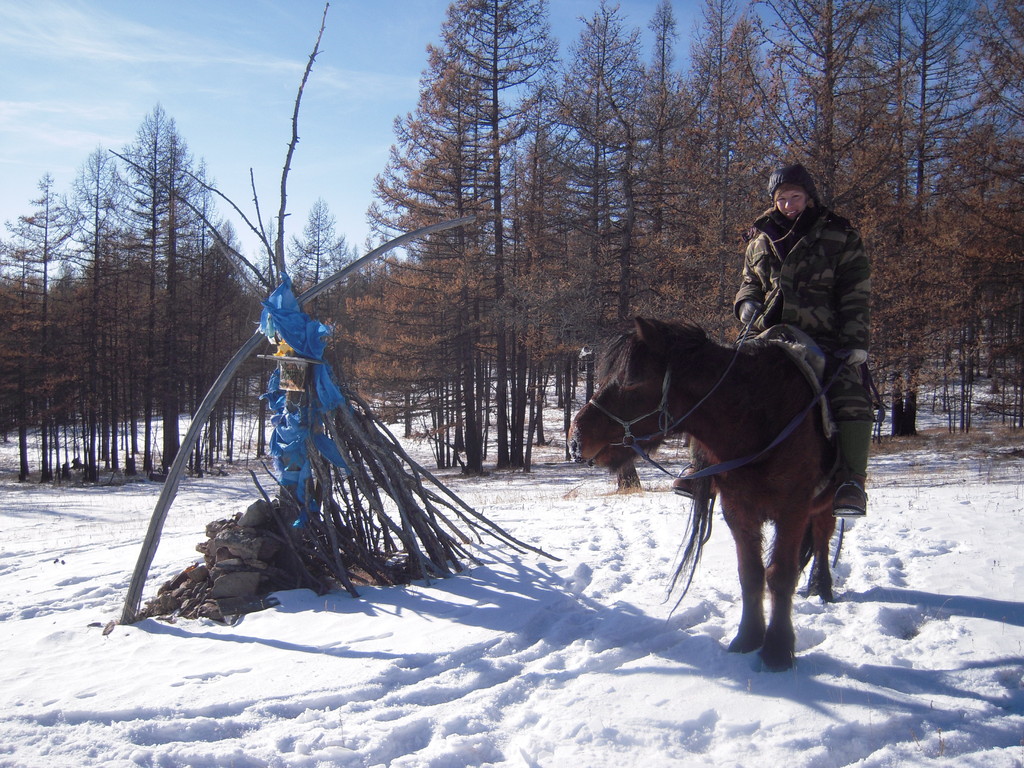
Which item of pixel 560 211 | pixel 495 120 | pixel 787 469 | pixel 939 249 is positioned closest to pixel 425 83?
pixel 495 120

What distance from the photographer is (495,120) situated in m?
20.7

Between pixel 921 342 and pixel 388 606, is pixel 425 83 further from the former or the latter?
pixel 388 606

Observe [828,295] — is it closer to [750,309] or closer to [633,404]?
[750,309]

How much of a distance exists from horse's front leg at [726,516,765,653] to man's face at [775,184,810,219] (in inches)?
76.3

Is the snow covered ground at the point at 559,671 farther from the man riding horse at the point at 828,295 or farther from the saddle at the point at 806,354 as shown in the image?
the saddle at the point at 806,354

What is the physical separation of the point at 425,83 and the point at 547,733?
66.9ft

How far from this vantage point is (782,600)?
3.39m

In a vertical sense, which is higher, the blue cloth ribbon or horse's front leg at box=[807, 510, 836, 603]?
the blue cloth ribbon

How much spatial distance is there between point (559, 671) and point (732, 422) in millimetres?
1636

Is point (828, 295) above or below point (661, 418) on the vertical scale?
above

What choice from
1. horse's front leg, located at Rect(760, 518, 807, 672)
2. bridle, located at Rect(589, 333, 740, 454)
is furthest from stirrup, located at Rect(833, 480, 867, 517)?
bridle, located at Rect(589, 333, 740, 454)

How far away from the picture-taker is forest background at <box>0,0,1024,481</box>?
1278 cm

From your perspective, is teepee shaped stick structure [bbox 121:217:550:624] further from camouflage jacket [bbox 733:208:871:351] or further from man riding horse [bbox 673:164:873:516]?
camouflage jacket [bbox 733:208:871:351]

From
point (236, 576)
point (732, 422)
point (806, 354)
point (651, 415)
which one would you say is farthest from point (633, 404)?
point (236, 576)
